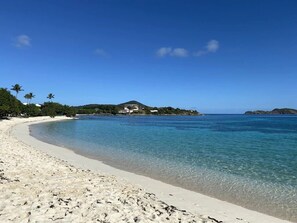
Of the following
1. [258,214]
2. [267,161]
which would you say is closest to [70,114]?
[267,161]

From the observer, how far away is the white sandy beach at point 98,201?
29.0 feet

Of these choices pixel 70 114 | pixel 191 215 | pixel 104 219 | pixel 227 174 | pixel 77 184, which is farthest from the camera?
pixel 70 114

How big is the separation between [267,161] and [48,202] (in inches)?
752

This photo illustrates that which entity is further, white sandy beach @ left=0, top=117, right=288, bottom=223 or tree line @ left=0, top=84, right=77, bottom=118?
tree line @ left=0, top=84, right=77, bottom=118

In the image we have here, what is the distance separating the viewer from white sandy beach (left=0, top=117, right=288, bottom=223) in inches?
348

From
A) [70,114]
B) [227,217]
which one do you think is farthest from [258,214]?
[70,114]

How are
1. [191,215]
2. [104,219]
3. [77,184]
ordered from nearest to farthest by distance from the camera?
1. [104,219]
2. [191,215]
3. [77,184]

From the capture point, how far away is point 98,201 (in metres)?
10.3

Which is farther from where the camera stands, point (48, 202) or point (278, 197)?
point (278, 197)

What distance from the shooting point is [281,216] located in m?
10.8

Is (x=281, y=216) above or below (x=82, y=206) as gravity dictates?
below

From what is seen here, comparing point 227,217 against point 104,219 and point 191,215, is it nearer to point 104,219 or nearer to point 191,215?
Answer: point 191,215

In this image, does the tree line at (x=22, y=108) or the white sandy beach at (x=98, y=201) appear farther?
the tree line at (x=22, y=108)

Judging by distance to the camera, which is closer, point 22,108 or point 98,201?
point 98,201
